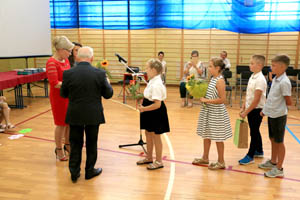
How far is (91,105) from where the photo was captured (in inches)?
114

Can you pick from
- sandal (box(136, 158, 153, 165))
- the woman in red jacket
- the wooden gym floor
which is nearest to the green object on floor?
the wooden gym floor

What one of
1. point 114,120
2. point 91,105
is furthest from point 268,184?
point 114,120

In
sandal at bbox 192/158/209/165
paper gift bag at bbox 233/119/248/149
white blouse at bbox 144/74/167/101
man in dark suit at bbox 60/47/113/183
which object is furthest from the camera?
sandal at bbox 192/158/209/165

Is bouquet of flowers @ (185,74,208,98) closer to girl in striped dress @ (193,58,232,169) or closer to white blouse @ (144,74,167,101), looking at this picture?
girl in striped dress @ (193,58,232,169)

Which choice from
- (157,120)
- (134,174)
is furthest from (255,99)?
(134,174)

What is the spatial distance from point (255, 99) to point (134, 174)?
1761 millimetres

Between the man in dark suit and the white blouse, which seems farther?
the white blouse

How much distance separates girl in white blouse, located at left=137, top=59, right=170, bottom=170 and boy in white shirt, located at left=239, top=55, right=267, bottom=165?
3.45ft

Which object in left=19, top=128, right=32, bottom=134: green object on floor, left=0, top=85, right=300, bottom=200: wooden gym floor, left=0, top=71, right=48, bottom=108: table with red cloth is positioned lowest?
left=0, top=85, right=300, bottom=200: wooden gym floor

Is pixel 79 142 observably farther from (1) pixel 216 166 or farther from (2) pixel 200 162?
(1) pixel 216 166

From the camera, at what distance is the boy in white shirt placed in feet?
10.9

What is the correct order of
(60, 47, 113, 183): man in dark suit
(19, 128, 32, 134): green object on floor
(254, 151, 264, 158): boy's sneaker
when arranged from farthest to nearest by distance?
(19, 128, 32, 134): green object on floor
(254, 151, 264, 158): boy's sneaker
(60, 47, 113, 183): man in dark suit

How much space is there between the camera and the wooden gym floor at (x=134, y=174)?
2.94m

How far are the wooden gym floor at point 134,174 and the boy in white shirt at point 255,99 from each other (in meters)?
0.23
